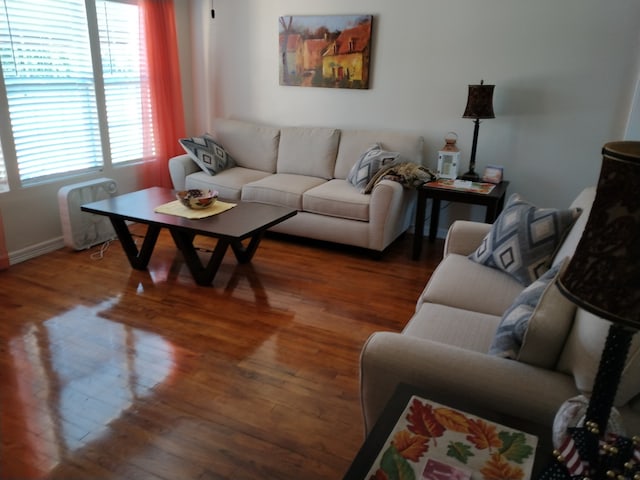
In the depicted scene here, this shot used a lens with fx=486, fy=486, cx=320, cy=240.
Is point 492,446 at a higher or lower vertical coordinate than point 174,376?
higher

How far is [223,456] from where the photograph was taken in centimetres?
185

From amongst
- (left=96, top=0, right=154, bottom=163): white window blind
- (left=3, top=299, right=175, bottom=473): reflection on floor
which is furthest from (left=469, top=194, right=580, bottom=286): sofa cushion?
(left=96, top=0, right=154, bottom=163): white window blind

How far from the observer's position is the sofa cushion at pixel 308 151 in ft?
14.2

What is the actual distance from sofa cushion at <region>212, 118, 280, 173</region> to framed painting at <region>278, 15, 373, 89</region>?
0.53m

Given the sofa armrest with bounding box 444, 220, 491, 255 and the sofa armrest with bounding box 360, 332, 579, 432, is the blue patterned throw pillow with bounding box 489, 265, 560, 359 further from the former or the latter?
the sofa armrest with bounding box 444, 220, 491, 255

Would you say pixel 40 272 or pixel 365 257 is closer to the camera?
pixel 40 272

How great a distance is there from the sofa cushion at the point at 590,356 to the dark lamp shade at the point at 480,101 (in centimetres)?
247

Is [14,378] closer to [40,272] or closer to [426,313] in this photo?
[40,272]

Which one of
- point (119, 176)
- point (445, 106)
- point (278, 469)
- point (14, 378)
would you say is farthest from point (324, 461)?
point (119, 176)

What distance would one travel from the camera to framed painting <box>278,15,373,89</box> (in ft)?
13.6

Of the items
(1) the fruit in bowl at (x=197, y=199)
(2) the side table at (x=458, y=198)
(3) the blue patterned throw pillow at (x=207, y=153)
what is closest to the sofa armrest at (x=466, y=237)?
(2) the side table at (x=458, y=198)

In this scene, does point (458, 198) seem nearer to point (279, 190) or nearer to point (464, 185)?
point (464, 185)

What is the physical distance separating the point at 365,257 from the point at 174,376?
1936mm

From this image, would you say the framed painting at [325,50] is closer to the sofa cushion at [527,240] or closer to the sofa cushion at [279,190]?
the sofa cushion at [279,190]
